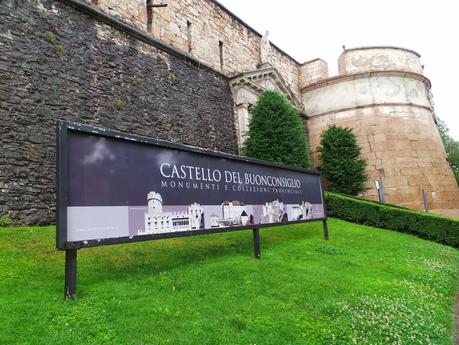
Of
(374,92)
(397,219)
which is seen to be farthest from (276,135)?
(374,92)

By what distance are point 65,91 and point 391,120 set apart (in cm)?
1933

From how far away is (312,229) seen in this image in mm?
9766

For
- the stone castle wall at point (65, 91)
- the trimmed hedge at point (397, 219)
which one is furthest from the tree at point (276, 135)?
the trimmed hedge at point (397, 219)

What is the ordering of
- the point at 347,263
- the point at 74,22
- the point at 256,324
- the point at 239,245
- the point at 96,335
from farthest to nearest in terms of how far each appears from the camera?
1. the point at 74,22
2. the point at 239,245
3. the point at 347,263
4. the point at 256,324
5. the point at 96,335

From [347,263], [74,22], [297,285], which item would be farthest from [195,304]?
[74,22]

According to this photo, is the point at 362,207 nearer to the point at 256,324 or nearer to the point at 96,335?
the point at 256,324

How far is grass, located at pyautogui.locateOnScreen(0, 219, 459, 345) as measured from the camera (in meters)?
3.12

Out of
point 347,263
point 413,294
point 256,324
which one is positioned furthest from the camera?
point 347,263

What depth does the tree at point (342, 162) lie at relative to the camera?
63.5 feet

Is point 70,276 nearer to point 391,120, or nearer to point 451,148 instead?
point 391,120

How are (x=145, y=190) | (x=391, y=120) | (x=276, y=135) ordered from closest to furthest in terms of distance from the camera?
1. (x=145, y=190)
2. (x=276, y=135)
3. (x=391, y=120)

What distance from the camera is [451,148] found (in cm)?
3684

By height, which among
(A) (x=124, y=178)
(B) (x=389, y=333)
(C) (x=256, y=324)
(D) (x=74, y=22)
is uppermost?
(D) (x=74, y=22)

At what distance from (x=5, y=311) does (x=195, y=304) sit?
1.80 meters
